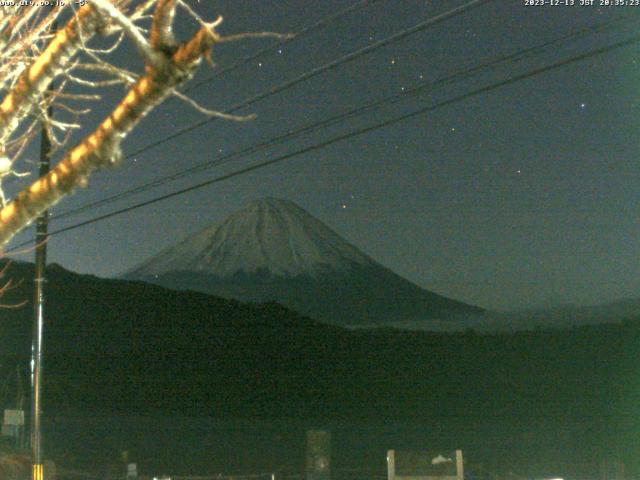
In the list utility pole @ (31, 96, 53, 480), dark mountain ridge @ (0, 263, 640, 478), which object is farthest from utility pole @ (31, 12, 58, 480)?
dark mountain ridge @ (0, 263, 640, 478)

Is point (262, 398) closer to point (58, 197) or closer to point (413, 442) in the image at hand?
point (413, 442)

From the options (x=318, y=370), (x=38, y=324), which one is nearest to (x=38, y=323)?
(x=38, y=324)

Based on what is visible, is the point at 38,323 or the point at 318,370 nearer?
the point at 38,323

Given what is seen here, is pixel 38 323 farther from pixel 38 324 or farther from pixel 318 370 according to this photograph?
pixel 318 370

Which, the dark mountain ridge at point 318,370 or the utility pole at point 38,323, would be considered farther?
the dark mountain ridge at point 318,370

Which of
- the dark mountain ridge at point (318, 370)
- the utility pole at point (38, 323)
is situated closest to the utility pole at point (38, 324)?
the utility pole at point (38, 323)

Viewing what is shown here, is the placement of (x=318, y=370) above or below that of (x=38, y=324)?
above

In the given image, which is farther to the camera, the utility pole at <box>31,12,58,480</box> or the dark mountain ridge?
the dark mountain ridge

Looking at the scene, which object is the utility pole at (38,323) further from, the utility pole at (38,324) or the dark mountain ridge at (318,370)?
the dark mountain ridge at (318,370)

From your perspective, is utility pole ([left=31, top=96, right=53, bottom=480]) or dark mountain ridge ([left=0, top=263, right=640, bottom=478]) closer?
utility pole ([left=31, top=96, right=53, bottom=480])

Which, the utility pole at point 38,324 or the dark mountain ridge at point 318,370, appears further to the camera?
the dark mountain ridge at point 318,370

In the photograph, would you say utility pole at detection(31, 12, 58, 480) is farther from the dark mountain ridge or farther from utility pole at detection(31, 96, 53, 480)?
the dark mountain ridge
